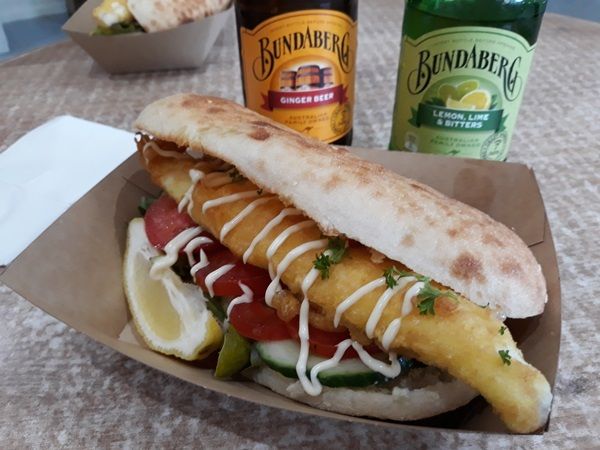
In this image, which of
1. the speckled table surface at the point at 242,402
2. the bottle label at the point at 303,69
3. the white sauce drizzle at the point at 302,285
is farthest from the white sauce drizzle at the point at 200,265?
the bottle label at the point at 303,69

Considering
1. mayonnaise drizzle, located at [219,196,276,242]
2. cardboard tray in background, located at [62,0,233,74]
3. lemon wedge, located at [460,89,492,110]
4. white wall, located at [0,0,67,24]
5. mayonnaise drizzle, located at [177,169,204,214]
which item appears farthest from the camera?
white wall, located at [0,0,67,24]

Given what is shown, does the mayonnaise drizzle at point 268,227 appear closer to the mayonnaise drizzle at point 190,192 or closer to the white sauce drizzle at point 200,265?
the white sauce drizzle at point 200,265

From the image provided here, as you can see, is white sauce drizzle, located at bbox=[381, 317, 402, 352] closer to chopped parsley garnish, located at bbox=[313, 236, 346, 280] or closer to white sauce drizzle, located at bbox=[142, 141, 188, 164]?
chopped parsley garnish, located at bbox=[313, 236, 346, 280]

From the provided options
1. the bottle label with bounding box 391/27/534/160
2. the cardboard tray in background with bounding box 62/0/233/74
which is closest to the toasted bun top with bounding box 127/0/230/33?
the cardboard tray in background with bounding box 62/0/233/74

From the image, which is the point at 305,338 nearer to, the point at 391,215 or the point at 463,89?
the point at 391,215

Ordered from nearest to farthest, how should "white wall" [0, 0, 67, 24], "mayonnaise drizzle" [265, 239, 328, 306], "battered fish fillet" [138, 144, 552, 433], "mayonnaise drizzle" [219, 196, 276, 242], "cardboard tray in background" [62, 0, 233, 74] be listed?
"battered fish fillet" [138, 144, 552, 433] < "mayonnaise drizzle" [265, 239, 328, 306] < "mayonnaise drizzle" [219, 196, 276, 242] < "cardboard tray in background" [62, 0, 233, 74] < "white wall" [0, 0, 67, 24]

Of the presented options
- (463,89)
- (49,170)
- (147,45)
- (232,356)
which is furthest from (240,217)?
(147,45)

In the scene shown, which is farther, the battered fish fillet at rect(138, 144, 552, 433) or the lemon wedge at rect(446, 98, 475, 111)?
the lemon wedge at rect(446, 98, 475, 111)
